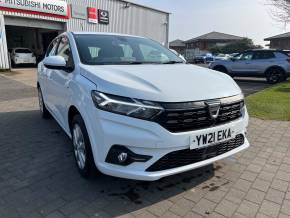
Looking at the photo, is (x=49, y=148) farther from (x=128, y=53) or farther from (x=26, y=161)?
(x=128, y=53)

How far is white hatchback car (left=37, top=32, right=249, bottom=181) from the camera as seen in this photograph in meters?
2.38

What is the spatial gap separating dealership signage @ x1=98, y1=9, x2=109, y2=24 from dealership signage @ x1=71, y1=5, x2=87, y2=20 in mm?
1443

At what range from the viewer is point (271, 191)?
2910 mm

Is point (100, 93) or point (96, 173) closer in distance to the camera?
point (100, 93)

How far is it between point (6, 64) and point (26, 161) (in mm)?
16030

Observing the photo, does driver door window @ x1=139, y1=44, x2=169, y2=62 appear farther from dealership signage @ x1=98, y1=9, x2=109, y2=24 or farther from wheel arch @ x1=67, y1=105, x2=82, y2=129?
dealership signage @ x1=98, y1=9, x2=109, y2=24

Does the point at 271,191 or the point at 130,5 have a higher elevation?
the point at 130,5

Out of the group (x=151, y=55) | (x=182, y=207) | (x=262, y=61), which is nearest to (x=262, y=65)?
(x=262, y=61)

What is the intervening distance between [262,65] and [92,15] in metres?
14.3

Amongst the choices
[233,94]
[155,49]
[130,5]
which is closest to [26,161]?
[155,49]

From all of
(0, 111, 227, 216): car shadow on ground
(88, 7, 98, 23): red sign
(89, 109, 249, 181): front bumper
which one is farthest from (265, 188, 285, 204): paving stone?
(88, 7, 98, 23): red sign

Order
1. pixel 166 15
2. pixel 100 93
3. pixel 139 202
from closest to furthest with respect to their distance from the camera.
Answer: pixel 100 93, pixel 139 202, pixel 166 15

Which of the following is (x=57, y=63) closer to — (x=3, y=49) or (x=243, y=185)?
(x=243, y=185)

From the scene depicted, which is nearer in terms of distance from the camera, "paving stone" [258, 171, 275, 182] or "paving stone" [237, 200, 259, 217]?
"paving stone" [237, 200, 259, 217]
